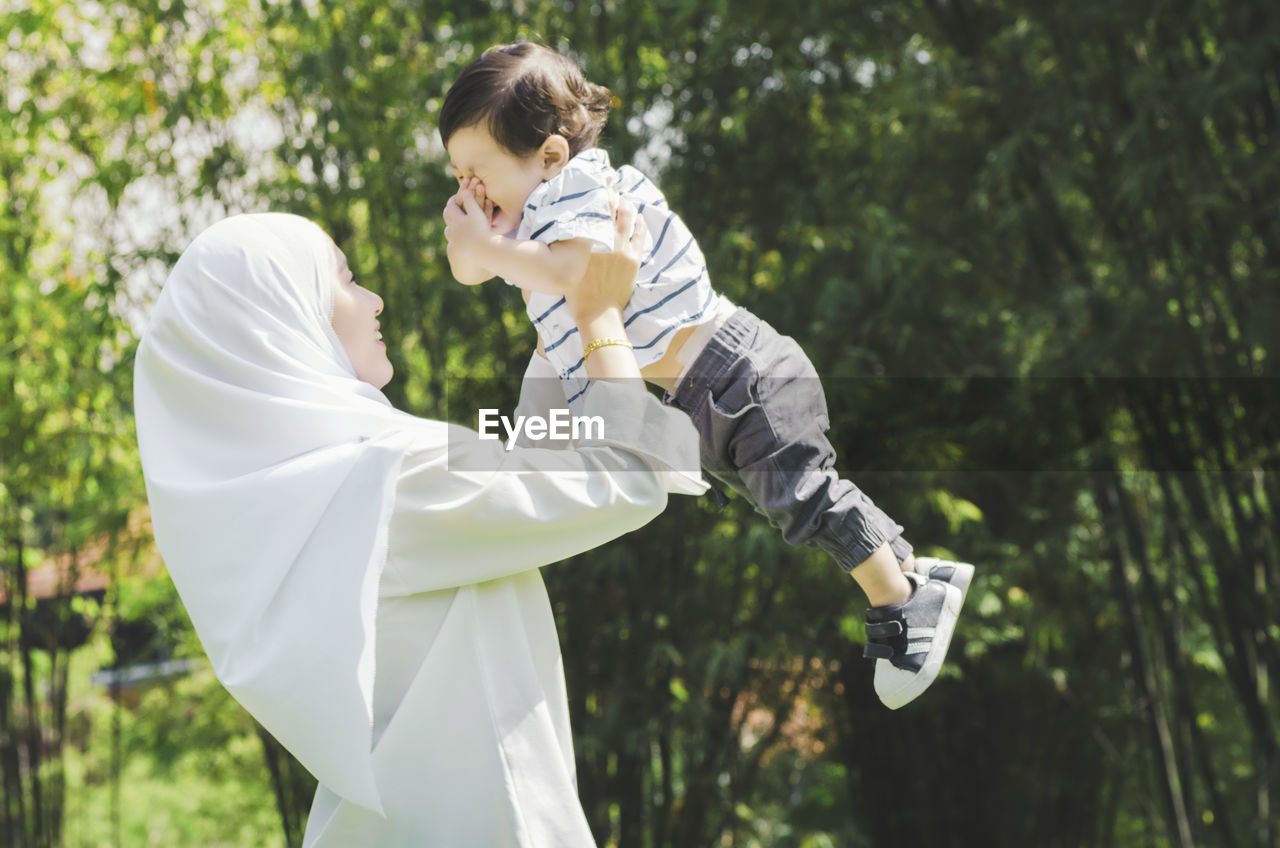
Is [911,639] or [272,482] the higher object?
[272,482]

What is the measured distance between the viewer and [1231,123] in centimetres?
286

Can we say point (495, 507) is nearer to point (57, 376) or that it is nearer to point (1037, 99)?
point (1037, 99)

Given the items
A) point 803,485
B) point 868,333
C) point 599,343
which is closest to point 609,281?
point 599,343

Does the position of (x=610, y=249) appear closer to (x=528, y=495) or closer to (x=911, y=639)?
(x=528, y=495)

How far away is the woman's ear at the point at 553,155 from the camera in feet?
4.50

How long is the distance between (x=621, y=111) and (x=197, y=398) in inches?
98.9

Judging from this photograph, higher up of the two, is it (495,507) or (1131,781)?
(495,507)

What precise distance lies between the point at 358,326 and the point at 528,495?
315 millimetres

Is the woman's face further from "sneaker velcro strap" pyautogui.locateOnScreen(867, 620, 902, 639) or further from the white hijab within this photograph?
"sneaker velcro strap" pyautogui.locateOnScreen(867, 620, 902, 639)

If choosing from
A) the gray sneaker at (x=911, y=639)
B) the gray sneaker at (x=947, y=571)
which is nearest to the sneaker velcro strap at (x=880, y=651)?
the gray sneaker at (x=911, y=639)

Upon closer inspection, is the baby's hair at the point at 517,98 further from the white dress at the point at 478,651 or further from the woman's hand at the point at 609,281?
the white dress at the point at 478,651

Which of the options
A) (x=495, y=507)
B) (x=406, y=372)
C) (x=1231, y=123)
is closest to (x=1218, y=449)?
(x=1231, y=123)

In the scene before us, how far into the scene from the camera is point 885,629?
1.35m

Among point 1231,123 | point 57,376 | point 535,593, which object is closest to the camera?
point 535,593
